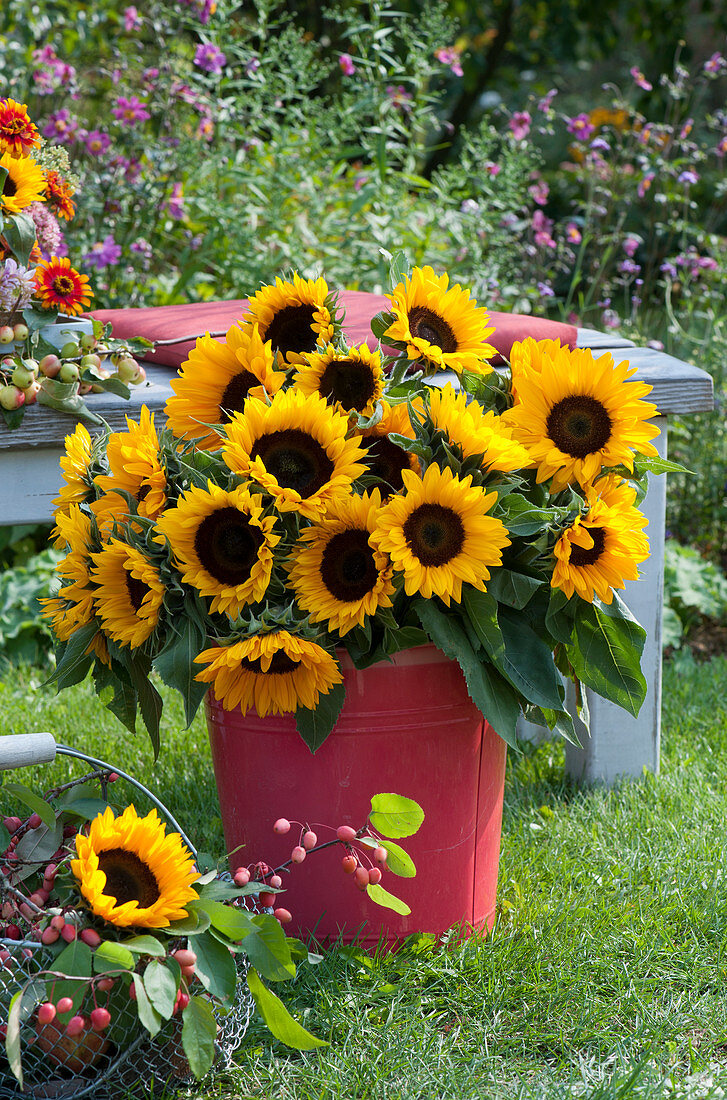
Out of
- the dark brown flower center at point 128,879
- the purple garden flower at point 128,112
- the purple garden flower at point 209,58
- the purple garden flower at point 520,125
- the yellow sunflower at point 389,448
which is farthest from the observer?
the purple garden flower at point 520,125

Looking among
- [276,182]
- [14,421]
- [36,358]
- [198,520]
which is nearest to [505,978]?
[198,520]

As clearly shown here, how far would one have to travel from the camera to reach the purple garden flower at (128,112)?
3.35 meters

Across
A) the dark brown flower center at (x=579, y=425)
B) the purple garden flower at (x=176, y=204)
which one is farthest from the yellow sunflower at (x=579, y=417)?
the purple garden flower at (x=176, y=204)

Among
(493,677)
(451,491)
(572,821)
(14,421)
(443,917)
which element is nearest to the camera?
(451,491)

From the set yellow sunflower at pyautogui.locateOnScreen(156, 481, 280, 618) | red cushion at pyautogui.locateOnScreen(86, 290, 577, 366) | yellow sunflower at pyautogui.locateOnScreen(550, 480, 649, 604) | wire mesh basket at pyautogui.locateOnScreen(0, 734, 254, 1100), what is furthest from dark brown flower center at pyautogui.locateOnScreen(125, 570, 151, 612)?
red cushion at pyautogui.locateOnScreen(86, 290, 577, 366)

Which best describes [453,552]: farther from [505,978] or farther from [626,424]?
[505,978]

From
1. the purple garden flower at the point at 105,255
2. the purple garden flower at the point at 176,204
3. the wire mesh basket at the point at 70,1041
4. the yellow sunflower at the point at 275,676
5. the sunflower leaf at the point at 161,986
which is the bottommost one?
the wire mesh basket at the point at 70,1041

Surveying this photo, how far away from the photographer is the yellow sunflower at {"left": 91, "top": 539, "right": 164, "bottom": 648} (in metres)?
1.33

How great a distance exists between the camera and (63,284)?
1.88 m

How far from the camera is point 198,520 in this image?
1.27 meters

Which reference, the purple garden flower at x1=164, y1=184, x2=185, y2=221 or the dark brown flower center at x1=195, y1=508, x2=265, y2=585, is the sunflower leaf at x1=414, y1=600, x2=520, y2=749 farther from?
the purple garden flower at x1=164, y1=184, x2=185, y2=221

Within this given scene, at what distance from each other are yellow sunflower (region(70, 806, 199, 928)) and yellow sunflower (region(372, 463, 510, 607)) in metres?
0.41

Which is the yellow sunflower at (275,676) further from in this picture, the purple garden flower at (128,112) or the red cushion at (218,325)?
the purple garden flower at (128,112)

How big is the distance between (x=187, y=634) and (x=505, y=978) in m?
0.66
